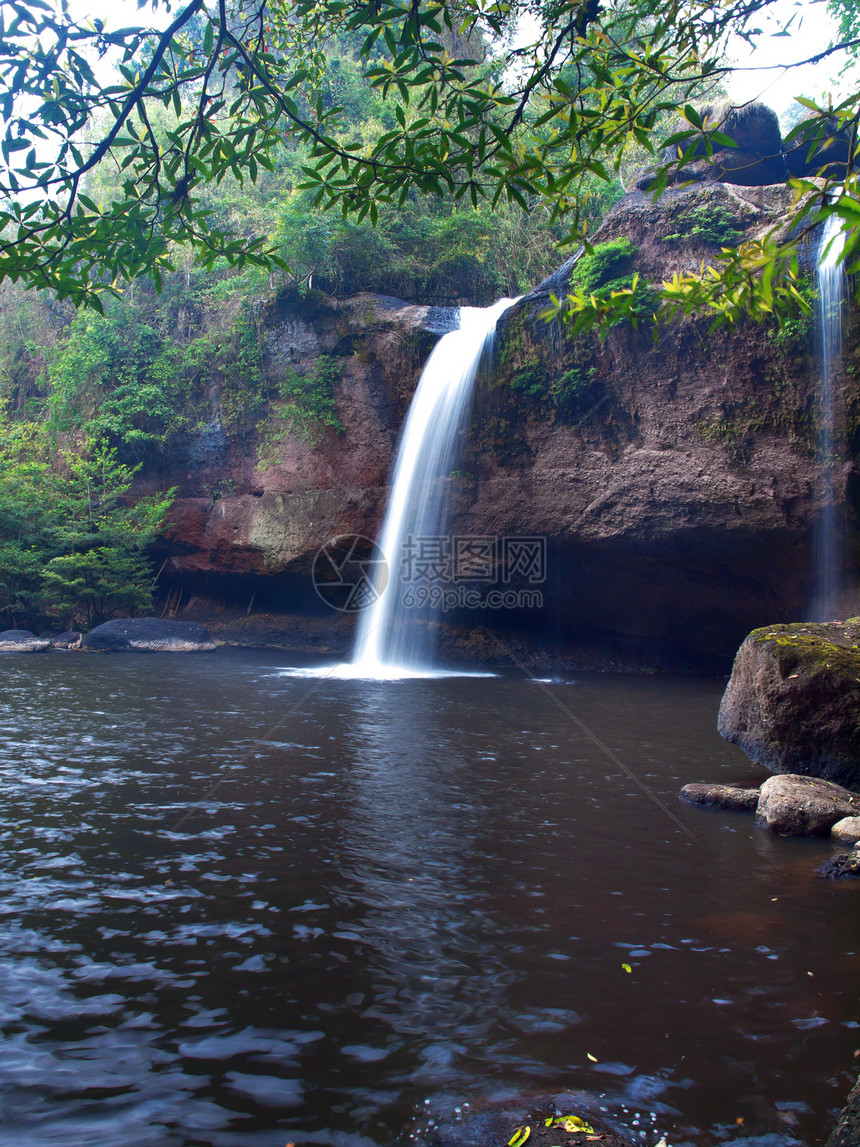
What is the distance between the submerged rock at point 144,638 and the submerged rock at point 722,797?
1259 cm

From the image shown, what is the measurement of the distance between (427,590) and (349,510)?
260 cm

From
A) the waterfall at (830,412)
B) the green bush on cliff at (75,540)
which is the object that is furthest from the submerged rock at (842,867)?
the green bush on cliff at (75,540)

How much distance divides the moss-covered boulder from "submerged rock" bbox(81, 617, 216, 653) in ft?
40.7

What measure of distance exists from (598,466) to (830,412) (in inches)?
156

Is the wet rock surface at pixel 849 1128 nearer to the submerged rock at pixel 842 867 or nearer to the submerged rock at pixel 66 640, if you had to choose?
the submerged rock at pixel 842 867

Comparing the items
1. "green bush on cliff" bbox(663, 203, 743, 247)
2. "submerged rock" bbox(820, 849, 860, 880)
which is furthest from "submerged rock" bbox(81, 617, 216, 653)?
"submerged rock" bbox(820, 849, 860, 880)

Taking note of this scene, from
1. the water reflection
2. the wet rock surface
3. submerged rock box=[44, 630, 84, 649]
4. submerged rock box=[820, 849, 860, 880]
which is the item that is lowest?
the water reflection

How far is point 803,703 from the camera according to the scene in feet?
19.6

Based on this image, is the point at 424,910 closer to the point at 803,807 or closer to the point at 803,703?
the point at 803,807

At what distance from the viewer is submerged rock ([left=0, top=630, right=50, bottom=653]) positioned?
1520 centimetres

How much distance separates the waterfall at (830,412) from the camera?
11727 millimetres

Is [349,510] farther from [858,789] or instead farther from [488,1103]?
[488,1103]

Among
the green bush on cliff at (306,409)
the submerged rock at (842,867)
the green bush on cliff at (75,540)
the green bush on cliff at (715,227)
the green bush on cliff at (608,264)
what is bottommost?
the submerged rock at (842,867)

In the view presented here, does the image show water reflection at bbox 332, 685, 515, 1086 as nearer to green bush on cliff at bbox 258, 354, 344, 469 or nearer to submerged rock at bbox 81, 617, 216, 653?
submerged rock at bbox 81, 617, 216, 653
